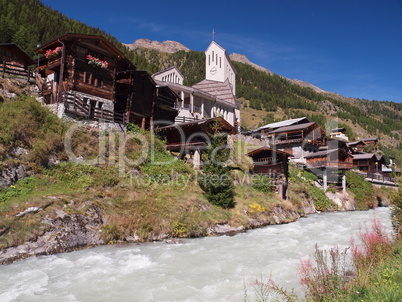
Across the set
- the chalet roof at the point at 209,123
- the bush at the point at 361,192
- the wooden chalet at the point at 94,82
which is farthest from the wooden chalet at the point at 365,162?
the wooden chalet at the point at 94,82

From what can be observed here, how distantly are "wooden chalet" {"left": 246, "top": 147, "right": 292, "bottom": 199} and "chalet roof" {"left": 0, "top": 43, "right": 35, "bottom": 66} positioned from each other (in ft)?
98.0

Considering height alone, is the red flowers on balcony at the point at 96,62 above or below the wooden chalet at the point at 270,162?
above

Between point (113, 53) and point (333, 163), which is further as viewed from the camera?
point (333, 163)

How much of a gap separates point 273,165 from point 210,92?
90.0 feet

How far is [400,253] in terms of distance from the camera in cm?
1023

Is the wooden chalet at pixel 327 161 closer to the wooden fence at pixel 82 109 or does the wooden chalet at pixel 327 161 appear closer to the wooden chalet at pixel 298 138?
the wooden chalet at pixel 298 138

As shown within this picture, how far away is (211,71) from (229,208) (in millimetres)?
41649

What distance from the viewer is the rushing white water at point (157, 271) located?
31.3 feet

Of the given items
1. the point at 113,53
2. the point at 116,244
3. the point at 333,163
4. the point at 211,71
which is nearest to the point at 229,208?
the point at 116,244

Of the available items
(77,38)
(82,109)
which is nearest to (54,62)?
(77,38)

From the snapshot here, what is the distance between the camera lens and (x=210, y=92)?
55.1m

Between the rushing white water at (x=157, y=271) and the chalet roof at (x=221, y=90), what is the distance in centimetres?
3911

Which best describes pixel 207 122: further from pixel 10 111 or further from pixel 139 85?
pixel 10 111

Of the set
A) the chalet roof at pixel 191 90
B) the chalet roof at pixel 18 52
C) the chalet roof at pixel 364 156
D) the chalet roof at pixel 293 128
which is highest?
the chalet roof at pixel 18 52
